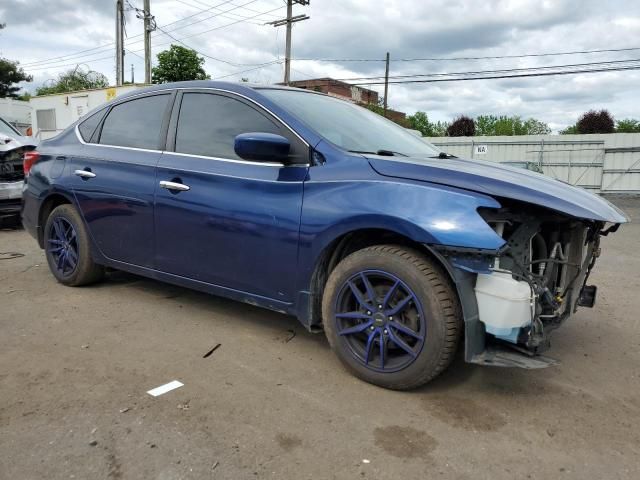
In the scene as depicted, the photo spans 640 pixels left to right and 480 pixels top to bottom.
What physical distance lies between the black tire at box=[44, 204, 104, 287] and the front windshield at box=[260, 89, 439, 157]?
2.07 m

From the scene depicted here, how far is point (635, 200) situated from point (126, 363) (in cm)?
1914

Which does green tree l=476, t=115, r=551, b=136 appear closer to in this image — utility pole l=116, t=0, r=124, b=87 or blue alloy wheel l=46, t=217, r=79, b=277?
utility pole l=116, t=0, r=124, b=87

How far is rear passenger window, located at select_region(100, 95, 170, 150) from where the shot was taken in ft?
12.9

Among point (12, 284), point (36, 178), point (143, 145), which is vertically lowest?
point (12, 284)

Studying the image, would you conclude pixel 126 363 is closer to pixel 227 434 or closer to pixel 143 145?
pixel 227 434

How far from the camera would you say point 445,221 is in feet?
8.36

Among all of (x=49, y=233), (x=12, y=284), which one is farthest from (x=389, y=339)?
(x=12, y=284)

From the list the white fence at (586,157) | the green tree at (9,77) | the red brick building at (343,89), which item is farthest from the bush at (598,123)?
the green tree at (9,77)

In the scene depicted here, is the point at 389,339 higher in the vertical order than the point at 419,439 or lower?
higher

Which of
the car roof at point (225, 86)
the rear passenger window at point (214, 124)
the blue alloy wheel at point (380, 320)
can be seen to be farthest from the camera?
the car roof at point (225, 86)

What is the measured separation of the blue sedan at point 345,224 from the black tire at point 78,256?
0.16 meters

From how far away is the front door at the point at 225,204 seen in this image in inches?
123

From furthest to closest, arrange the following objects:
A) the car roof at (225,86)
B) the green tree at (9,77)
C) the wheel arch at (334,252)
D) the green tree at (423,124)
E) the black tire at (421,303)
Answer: the green tree at (423,124) → the green tree at (9,77) → the car roof at (225,86) → the wheel arch at (334,252) → the black tire at (421,303)

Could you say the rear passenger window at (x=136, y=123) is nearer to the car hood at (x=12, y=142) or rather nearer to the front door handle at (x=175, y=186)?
the front door handle at (x=175, y=186)
